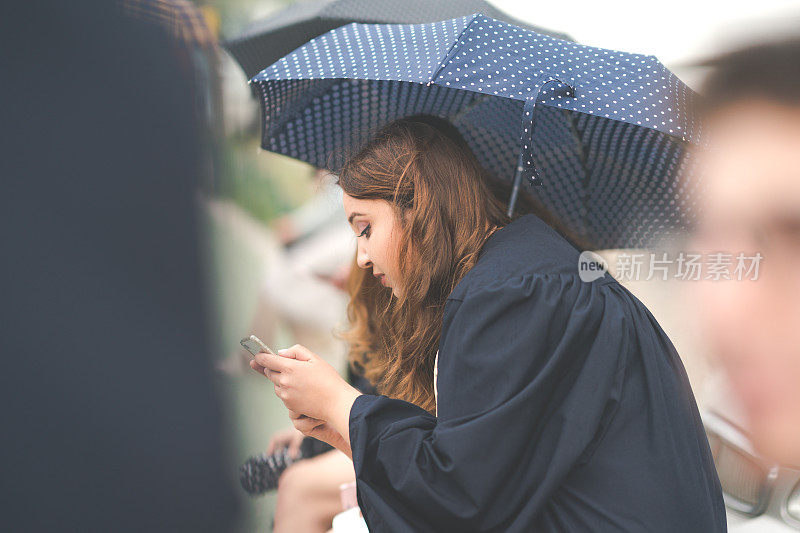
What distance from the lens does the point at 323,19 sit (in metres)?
2.04

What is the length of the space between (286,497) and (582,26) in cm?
239

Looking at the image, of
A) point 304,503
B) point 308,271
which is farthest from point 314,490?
point 308,271

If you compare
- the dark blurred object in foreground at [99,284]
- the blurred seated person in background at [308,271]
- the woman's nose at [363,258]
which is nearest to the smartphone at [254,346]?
the woman's nose at [363,258]

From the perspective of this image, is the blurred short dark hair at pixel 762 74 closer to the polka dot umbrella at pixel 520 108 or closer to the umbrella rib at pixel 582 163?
the polka dot umbrella at pixel 520 108

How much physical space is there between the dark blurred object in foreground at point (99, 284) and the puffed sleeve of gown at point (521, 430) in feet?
4.10

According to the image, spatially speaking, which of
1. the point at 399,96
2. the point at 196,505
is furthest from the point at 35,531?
the point at 399,96

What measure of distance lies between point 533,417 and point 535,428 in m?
0.04

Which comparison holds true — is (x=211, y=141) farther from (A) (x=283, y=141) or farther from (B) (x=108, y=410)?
(B) (x=108, y=410)

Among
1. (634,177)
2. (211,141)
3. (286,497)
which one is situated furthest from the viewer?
(211,141)

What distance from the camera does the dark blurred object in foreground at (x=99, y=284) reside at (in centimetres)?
190

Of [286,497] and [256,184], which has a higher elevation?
[256,184]

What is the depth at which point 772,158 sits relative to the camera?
564 millimetres

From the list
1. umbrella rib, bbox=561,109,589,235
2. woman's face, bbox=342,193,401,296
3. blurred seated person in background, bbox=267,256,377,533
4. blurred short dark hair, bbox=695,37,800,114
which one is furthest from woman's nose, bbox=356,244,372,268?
blurred short dark hair, bbox=695,37,800,114

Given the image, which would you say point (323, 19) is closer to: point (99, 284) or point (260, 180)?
point (260, 180)
